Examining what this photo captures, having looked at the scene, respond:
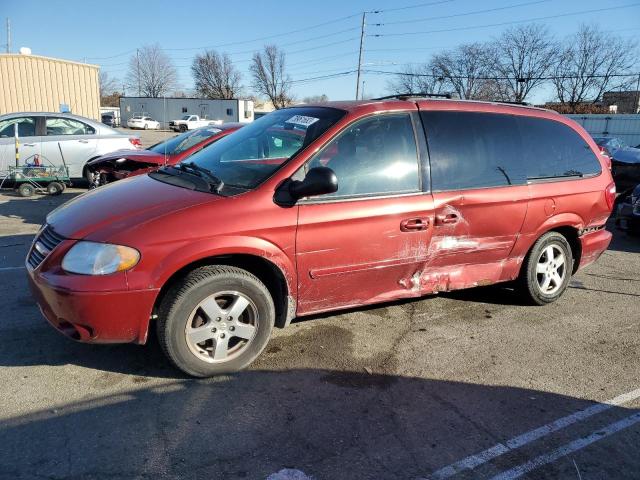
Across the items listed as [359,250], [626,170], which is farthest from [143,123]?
[359,250]

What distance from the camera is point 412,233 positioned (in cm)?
386

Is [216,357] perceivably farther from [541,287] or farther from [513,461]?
[541,287]

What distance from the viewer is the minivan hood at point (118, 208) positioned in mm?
3135

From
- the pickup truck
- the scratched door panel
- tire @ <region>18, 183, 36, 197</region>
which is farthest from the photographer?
the pickup truck

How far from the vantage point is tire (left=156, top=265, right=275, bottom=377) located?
10.4ft

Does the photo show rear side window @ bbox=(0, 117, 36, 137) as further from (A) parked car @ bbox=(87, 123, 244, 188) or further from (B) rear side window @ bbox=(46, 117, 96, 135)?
(A) parked car @ bbox=(87, 123, 244, 188)

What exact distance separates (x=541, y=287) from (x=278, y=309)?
2.74 metres

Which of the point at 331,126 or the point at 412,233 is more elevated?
the point at 331,126

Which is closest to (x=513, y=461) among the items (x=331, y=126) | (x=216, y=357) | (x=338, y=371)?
(x=338, y=371)

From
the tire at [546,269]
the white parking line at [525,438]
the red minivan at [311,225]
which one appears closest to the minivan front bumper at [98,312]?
the red minivan at [311,225]

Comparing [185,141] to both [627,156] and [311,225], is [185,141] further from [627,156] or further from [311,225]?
[627,156]

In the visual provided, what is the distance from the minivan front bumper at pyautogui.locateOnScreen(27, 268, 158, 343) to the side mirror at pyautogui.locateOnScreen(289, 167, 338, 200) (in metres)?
1.11

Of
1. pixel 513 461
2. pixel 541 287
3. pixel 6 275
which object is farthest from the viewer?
pixel 6 275

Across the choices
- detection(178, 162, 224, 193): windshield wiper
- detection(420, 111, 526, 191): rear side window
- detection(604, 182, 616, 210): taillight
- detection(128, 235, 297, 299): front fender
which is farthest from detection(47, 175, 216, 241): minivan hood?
detection(604, 182, 616, 210): taillight
